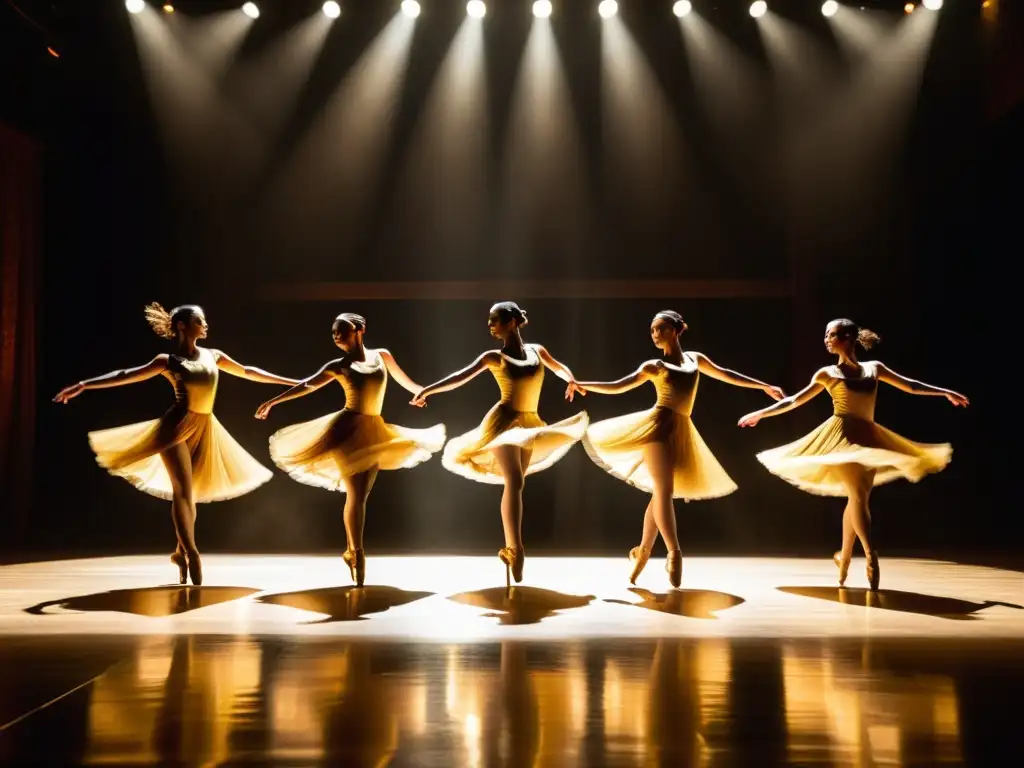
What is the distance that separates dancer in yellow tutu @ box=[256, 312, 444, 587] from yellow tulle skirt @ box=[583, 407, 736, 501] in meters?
0.77

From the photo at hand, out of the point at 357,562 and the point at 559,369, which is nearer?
the point at 357,562

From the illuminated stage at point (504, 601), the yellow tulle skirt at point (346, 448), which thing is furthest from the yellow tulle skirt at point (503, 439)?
the illuminated stage at point (504, 601)

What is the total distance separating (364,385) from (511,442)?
0.78 meters

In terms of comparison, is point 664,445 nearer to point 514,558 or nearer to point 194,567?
point 514,558

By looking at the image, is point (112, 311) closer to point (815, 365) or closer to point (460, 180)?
point (460, 180)

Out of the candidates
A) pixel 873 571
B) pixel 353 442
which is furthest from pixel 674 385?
pixel 353 442

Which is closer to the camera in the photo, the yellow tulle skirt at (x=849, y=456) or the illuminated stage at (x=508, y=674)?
the illuminated stage at (x=508, y=674)

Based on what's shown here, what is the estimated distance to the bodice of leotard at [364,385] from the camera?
4086 mm

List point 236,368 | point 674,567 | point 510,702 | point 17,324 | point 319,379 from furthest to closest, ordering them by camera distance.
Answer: point 17,324
point 236,368
point 319,379
point 674,567
point 510,702

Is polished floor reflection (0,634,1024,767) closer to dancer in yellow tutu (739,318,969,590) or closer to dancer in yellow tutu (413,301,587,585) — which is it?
dancer in yellow tutu (739,318,969,590)

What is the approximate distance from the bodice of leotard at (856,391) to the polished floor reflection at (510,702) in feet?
4.43

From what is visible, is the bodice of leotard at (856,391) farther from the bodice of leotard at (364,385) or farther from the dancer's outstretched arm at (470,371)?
the bodice of leotard at (364,385)

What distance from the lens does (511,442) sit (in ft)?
12.6

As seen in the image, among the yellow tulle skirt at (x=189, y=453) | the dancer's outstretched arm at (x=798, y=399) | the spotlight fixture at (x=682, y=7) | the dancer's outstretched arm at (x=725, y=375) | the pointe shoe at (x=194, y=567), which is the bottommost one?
the pointe shoe at (x=194, y=567)
